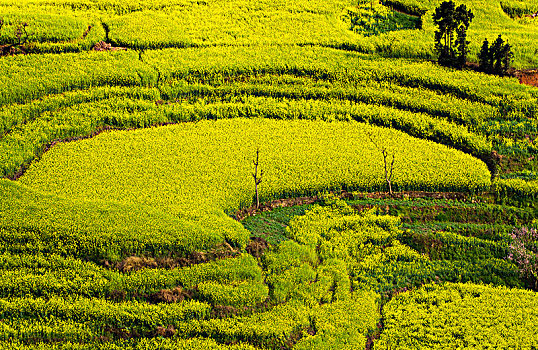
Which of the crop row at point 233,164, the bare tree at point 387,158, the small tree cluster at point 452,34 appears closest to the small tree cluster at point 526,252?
the crop row at point 233,164

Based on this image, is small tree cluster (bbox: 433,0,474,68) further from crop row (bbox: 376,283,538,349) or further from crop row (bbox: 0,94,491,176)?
crop row (bbox: 376,283,538,349)

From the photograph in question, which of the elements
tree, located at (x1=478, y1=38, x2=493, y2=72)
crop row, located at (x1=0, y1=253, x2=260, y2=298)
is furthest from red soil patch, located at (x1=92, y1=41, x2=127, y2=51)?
tree, located at (x1=478, y1=38, x2=493, y2=72)

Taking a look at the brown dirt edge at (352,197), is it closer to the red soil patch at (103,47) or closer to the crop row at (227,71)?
the crop row at (227,71)

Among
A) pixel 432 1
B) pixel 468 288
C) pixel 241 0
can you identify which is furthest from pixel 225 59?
pixel 468 288

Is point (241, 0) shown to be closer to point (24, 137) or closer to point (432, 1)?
point (432, 1)

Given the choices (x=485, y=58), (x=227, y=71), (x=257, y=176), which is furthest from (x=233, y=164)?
(x=485, y=58)

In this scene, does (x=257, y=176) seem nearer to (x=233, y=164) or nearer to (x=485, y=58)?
(x=233, y=164)
